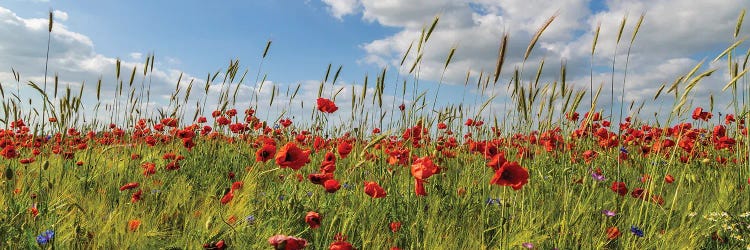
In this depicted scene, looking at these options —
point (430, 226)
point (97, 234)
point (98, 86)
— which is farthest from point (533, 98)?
point (98, 86)

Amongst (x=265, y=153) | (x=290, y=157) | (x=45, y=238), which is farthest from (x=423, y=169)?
(x=45, y=238)

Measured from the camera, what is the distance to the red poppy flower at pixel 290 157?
201 cm

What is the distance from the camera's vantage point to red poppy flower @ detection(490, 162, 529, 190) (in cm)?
159

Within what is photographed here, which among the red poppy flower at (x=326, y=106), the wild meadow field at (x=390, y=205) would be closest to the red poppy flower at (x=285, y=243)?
the wild meadow field at (x=390, y=205)

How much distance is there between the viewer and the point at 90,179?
3244 millimetres

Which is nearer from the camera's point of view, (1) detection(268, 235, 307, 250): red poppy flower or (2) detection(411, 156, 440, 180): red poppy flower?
(1) detection(268, 235, 307, 250): red poppy flower

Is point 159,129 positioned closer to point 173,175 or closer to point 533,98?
point 173,175

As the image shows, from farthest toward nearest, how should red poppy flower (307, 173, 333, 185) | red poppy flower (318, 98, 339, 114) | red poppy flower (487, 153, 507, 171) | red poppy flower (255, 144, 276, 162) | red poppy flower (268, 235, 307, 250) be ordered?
1. red poppy flower (318, 98, 339, 114)
2. red poppy flower (255, 144, 276, 162)
3. red poppy flower (307, 173, 333, 185)
4. red poppy flower (487, 153, 507, 171)
5. red poppy flower (268, 235, 307, 250)

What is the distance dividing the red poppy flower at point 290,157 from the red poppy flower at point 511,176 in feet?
2.72

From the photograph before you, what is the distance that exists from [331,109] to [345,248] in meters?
1.67

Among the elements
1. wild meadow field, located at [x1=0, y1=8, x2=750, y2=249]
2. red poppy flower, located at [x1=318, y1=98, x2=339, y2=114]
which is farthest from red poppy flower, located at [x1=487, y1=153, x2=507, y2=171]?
red poppy flower, located at [x1=318, y1=98, x2=339, y2=114]

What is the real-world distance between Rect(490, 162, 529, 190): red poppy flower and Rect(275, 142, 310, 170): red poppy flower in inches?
32.7

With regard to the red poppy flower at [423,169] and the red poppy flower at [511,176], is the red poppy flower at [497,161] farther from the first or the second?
the red poppy flower at [423,169]

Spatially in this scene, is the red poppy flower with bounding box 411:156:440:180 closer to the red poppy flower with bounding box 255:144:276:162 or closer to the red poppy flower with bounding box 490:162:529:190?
the red poppy flower with bounding box 490:162:529:190
